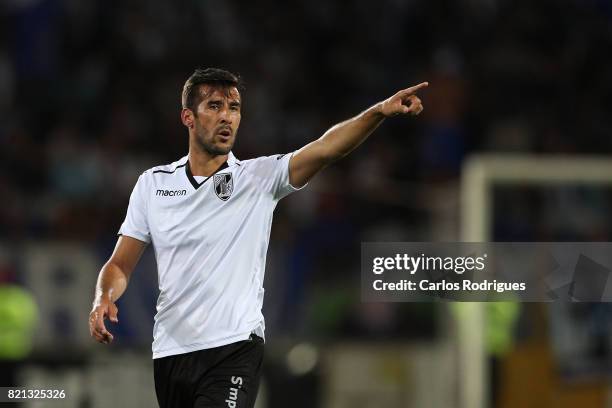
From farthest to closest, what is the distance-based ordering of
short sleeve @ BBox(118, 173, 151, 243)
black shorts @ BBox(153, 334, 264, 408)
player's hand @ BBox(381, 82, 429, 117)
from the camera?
short sleeve @ BBox(118, 173, 151, 243) → black shorts @ BBox(153, 334, 264, 408) → player's hand @ BBox(381, 82, 429, 117)

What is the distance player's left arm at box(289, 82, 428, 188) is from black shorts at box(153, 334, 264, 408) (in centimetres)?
71

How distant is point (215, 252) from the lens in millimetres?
4957

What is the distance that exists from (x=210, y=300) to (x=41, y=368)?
219 inches

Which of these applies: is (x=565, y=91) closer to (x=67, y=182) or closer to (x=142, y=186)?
(x=67, y=182)

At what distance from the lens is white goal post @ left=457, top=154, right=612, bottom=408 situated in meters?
10.6

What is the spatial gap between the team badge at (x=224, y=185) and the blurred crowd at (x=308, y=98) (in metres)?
6.46

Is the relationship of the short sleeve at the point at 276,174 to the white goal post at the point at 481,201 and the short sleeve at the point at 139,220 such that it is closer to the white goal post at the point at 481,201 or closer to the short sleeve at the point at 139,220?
the short sleeve at the point at 139,220

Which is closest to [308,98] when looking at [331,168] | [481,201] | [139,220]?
[331,168]

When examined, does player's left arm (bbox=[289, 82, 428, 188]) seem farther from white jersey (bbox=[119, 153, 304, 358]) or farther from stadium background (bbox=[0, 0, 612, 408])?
stadium background (bbox=[0, 0, 612, 408])

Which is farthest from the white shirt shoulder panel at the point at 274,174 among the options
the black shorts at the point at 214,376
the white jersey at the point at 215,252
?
the black shorts at the point at 214,376

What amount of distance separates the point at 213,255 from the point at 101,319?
0.51 meters

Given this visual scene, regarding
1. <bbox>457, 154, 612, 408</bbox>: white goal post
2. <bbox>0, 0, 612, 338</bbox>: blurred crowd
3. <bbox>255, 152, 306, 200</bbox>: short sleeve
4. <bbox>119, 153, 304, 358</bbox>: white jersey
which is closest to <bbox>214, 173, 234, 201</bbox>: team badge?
<bbox>119, 153, 304, 358</bbox>: white jersey

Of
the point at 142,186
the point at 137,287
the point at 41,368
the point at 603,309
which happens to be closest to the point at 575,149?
the point at 603,309

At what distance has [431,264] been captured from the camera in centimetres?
575
